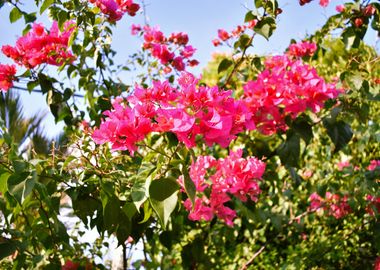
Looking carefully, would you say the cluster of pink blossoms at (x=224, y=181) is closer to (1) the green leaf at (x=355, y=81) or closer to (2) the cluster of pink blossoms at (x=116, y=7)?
(1) the green leaf at (x=355, y=81)

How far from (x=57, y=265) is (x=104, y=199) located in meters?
0.61

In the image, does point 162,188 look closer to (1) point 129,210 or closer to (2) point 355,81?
(1) point 129,210

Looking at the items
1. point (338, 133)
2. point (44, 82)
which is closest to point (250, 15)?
point (338, 133)

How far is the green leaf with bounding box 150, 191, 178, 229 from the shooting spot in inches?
34.6

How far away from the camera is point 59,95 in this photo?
1941 millimetres

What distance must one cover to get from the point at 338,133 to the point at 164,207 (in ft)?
3.24

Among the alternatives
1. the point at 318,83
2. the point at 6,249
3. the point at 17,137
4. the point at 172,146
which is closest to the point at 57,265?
the point at 6,249

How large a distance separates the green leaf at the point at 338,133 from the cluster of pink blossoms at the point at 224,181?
36cm

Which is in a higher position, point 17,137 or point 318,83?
point 17,137

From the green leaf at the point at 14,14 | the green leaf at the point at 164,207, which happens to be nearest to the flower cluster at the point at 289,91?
the green leaf at the point at 164,207

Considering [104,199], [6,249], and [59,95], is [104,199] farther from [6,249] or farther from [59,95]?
[59,95]

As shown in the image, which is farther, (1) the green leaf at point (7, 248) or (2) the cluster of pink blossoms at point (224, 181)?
(2) the cluster of pink blossoms at point (224, 181)

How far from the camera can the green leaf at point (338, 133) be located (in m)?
1.64

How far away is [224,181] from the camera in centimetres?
146
